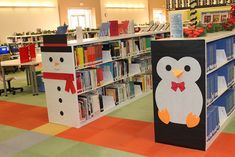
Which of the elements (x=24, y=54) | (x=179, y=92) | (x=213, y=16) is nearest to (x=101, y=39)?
(x=179, y=92)

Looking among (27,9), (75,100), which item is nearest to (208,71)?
(75,100)

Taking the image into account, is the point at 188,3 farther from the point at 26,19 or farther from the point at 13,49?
the point at 26,19

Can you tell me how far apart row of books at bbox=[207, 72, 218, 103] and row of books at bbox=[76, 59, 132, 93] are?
2.07 metres

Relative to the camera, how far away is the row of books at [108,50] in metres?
4.98

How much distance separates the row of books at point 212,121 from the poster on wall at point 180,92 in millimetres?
204

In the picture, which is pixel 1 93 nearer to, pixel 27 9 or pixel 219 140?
pixel 219 140

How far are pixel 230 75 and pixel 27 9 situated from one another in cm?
1184

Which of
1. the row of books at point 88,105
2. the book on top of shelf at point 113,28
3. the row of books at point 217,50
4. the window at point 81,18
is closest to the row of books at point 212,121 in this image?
the row of books at point 217,50

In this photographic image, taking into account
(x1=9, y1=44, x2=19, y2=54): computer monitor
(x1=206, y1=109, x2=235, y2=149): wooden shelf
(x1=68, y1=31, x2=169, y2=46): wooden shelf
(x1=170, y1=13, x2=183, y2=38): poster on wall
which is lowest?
(x1=206, y1=109, x2=235, y2=149): wooden shelf

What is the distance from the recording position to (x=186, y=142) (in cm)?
385

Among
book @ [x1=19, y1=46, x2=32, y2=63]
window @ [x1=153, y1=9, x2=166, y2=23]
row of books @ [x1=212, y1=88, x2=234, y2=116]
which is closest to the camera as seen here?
row of books @ [x1=212, y1=88, x2=234, y2=116]

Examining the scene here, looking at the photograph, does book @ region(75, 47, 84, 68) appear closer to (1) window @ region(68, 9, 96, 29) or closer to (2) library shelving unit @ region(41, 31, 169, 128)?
(2) library shelving unit @ region(41, 31, 169, 128)

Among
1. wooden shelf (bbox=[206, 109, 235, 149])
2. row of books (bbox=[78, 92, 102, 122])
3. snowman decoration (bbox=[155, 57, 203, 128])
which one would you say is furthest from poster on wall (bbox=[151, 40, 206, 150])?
row of books (bbox=[78, 92, 102, 122])

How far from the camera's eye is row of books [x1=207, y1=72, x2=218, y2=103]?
3.89m
